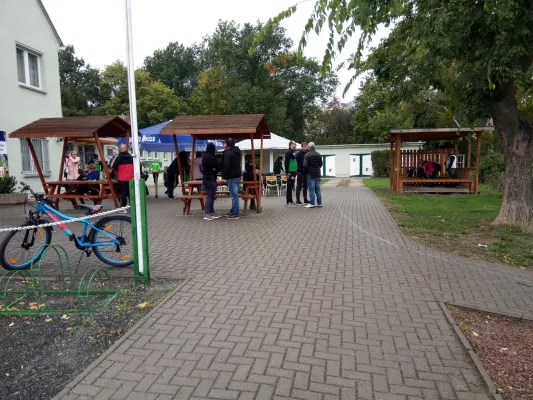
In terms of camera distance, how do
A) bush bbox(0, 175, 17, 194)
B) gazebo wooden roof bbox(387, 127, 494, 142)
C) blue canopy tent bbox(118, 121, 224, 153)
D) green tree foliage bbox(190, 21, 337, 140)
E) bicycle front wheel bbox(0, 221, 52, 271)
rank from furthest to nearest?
green tree foliage bbox(190, 21, 337, 140), gazebo wooden roof bbox(387, 127, 494, 142), blue canopy tent bbox(118, 121, 224, 153), bush bbox(0, 175, 17, 194), bicycle front wheel bbox(0, 221, 52, 271)

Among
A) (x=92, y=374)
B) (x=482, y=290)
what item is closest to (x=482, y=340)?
(x=482, y=290)

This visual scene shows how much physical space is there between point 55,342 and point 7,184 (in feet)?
40.7

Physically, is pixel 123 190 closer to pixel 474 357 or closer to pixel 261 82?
pixel 474 357

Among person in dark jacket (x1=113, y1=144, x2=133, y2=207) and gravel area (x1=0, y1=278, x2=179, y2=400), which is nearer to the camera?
gravel area (x1=0, y1=278, x2=179, y2=400)

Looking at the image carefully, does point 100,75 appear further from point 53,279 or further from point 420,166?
point 53,279

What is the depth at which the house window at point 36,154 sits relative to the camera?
623 inches

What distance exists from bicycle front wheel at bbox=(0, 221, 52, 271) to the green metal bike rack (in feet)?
0.77

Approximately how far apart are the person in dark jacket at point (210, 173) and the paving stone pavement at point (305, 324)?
8.69ft

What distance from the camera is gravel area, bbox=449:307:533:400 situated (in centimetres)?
311

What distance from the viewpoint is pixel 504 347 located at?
373cm

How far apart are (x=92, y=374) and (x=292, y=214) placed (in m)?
8.45

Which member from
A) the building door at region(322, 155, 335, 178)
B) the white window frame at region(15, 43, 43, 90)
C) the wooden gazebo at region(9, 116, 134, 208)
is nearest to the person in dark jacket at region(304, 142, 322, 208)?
the wooden gazebo at region(9, 116, 134, 208)

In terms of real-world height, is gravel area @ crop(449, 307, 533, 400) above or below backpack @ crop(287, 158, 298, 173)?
below

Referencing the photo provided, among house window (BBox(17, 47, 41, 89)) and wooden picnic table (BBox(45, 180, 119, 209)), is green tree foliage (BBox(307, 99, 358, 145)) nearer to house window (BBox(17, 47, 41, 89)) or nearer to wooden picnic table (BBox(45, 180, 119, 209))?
house window (BBox(17, 47, 41, 89))
